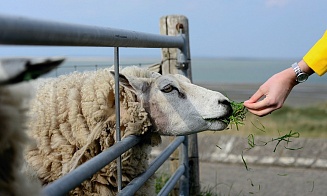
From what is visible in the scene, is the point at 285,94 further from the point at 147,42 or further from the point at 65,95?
the point at 65,95

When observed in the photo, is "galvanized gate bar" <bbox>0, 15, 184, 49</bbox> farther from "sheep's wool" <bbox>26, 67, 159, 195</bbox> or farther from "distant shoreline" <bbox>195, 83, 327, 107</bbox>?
"distant shoreline" <bbox>195, 83, 327, 107</bbox>

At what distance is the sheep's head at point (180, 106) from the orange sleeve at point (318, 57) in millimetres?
739

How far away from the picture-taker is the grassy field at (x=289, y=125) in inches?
342

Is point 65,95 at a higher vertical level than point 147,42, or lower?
lower

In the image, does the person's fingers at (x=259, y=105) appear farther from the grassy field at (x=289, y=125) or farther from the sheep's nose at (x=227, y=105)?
the grassy field at (x=289, y=125)

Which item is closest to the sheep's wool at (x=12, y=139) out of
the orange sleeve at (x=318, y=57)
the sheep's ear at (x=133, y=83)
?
the orange sleeve at (x=318, y=57)

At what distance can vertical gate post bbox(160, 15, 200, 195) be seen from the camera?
4.70m

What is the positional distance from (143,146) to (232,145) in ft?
13.7

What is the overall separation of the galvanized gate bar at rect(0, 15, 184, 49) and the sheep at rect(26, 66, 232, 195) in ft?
2.22

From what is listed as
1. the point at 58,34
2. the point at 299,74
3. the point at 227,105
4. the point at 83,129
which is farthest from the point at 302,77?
the point at 58,34

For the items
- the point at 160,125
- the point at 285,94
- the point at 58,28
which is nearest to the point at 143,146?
the point at 160,125

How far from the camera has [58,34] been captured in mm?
1749

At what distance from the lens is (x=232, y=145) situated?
7.65 metres

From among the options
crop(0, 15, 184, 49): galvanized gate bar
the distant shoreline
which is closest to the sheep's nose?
crop(0, 15, 184, 49): galvanized gate bar
